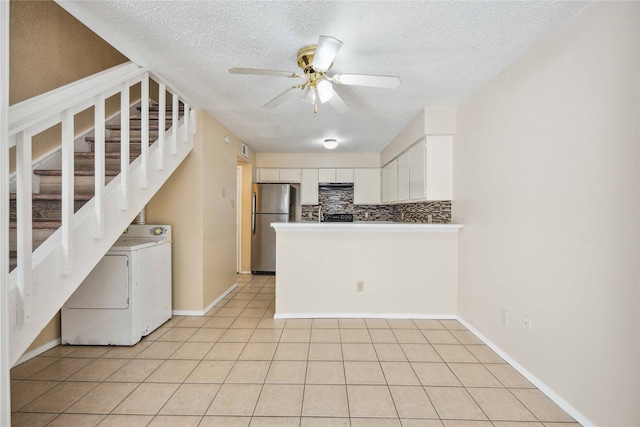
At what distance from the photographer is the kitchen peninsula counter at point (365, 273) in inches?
123

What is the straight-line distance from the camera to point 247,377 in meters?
2.02

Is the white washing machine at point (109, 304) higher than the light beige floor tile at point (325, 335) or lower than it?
higher

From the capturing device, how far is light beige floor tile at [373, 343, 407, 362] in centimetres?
229

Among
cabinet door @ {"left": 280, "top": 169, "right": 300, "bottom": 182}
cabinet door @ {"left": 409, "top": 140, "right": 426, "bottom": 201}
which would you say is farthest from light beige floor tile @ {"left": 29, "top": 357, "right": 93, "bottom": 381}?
cabinet door @ {"left": 280, "top": 169, "right": 300, "bottom": 182}

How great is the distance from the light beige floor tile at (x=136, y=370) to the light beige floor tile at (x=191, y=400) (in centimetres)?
38

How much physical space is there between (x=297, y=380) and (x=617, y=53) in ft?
8.52

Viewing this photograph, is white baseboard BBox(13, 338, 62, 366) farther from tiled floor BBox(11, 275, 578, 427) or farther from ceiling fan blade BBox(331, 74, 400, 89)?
ceiling fan blade BBox(331, 74, 400, 89)

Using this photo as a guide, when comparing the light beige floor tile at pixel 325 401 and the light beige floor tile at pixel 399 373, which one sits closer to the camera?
the light beige floor tile at pixel 325 401

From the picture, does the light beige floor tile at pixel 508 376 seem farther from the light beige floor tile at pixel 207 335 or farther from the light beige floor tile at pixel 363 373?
the light beige floor tile at pixel 207 335

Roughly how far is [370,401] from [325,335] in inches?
38.5

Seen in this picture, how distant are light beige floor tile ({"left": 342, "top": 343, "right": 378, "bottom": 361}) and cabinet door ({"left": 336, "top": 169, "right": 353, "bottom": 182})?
139 inches

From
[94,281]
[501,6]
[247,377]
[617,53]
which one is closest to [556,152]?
[617,53]

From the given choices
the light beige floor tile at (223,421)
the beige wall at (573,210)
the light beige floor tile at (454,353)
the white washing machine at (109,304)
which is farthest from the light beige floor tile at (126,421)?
the beige wall at (573,210)

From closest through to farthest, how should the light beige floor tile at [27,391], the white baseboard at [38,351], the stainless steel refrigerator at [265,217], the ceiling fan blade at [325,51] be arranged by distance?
the ceiling fan blade at [325,51], the light beige floor tile at [27,391], the white baseboard at [38,351], the stainless steel refrigerator at [265,217]
